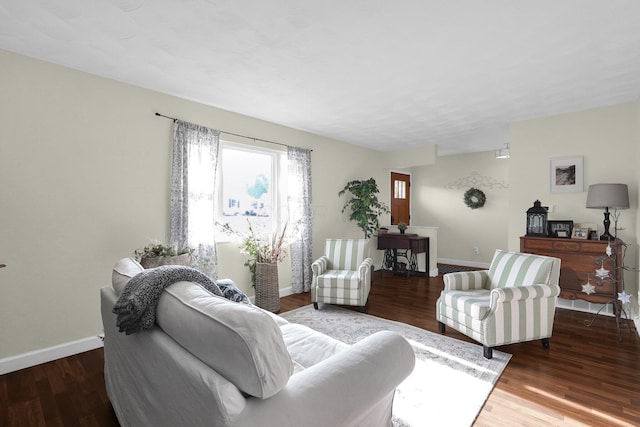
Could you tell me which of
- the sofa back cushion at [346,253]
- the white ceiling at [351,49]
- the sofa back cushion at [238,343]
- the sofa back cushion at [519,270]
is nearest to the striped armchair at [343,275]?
the sofa back cushion at [346,253]

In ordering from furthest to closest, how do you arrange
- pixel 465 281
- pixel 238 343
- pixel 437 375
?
1. pixel 465 281
2. pixel 437 375
3. pixel 238 343

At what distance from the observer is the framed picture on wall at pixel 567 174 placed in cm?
390

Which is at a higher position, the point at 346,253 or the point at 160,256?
the point at 160,256

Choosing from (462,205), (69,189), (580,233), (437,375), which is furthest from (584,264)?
(69,189)

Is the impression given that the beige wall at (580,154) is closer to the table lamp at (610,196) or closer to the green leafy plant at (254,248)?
the table lamp at (610,196)

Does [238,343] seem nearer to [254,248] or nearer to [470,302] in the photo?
[470,302]

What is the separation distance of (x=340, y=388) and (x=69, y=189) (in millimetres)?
2878

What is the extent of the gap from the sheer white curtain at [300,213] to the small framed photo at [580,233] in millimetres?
3336

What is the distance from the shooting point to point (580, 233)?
3.69m

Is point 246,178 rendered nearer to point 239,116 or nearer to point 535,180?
point 239,116

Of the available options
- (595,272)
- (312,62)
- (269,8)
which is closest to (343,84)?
(312,62)

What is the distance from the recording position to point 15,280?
2.47m

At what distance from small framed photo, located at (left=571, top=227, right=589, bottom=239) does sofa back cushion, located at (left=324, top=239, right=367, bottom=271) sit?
8.11 feet

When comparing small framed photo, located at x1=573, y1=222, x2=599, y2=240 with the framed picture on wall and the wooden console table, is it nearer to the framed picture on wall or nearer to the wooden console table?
the framed picture on wall
